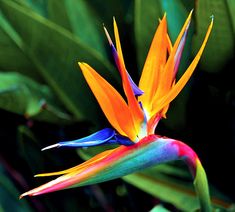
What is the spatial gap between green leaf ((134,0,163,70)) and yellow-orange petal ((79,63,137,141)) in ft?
1.53

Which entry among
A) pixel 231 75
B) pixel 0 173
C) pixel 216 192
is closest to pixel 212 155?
pixel 216 192

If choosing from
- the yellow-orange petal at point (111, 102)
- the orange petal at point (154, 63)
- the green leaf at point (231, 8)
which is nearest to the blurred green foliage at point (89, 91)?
the green leaf at point (231, 8)

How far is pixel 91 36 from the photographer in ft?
4.21

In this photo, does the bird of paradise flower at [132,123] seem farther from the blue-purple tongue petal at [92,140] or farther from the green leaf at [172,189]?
the green leaf at [172,189]

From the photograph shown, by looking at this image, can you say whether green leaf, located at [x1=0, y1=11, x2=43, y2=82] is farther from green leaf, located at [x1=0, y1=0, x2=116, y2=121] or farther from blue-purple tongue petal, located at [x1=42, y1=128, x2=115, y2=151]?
blue-purple tongue petal, located at [x1=42, y1=128, x2=115, y2=151]

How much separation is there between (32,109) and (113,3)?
320 millimetres

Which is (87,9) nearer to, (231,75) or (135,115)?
(231,75)

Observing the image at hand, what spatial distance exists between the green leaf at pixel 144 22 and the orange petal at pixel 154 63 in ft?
1.23

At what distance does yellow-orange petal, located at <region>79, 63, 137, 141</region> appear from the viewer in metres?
0.64

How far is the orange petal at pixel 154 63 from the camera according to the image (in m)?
0.72

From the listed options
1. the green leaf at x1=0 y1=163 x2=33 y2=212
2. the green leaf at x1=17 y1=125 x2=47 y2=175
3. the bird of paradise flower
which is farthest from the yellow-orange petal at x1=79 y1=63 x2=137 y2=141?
the green leaf at x1=0 y1=163 x2=33 y2=212

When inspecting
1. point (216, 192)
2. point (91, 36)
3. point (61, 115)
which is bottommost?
point (216, 192)

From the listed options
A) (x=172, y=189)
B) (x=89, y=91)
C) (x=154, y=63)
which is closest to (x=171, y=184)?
(x=172, y=189)

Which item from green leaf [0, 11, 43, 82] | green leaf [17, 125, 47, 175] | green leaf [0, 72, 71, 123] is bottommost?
green leaf [17, 125, 47, 175]
